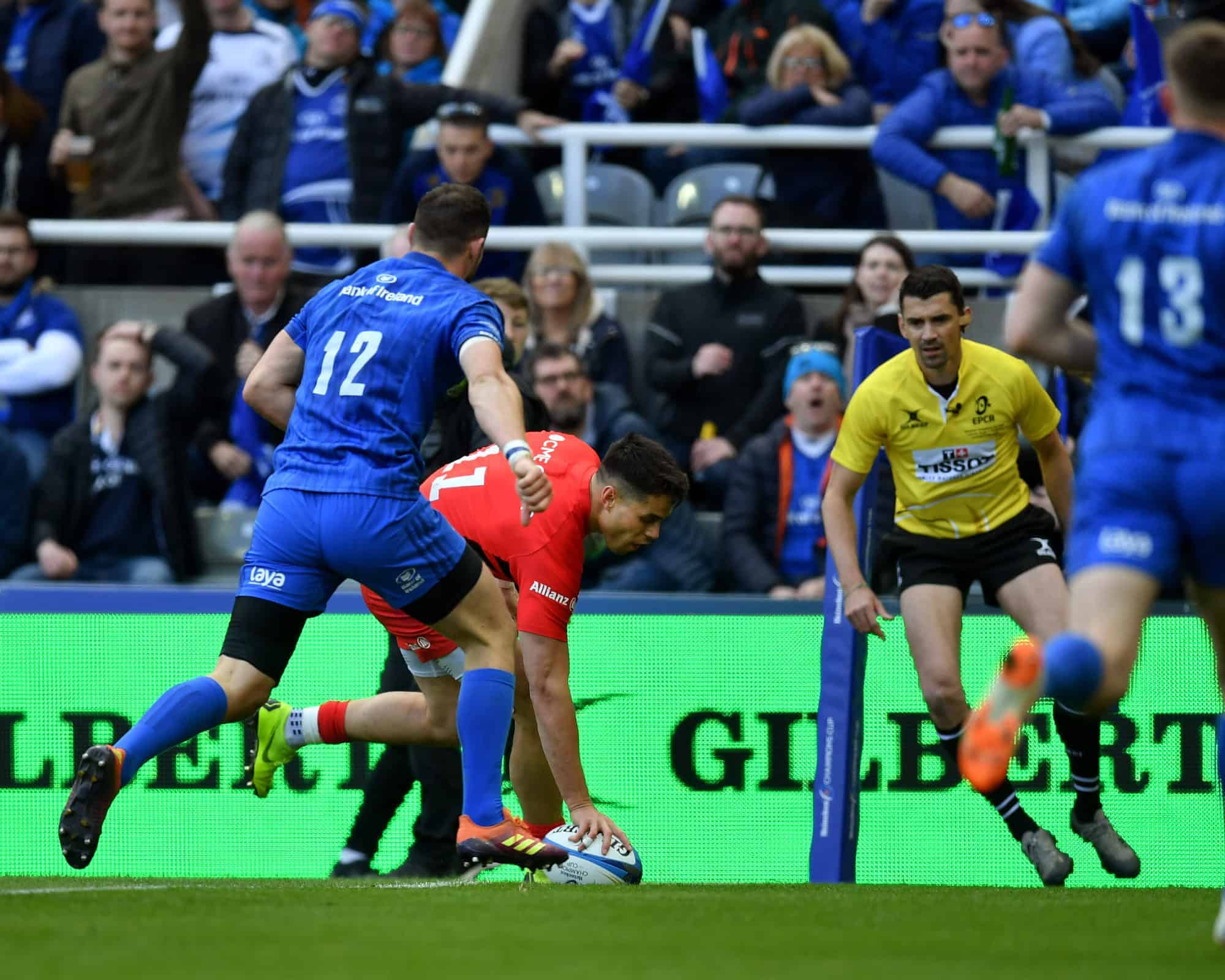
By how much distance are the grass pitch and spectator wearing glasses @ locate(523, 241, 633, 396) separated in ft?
13.3

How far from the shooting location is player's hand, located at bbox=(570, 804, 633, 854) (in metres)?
6.80

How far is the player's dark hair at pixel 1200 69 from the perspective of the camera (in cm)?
464

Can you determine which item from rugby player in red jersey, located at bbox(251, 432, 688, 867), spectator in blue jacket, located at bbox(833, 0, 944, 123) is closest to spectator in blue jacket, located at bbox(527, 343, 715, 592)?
rugby player in red jersey, located at bbox(251, 432, 688, 867)

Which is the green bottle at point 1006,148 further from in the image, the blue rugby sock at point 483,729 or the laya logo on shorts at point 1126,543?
the laya logo on shorts at point 1126,543

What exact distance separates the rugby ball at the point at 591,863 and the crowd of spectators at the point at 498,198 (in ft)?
6.38

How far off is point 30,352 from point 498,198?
8.61 feet

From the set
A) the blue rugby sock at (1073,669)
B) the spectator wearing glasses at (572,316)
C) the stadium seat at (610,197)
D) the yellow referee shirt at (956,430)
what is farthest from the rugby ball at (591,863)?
the stadium seat at (610,197)

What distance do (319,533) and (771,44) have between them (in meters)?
6.42

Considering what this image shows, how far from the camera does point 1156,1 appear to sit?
38.8ft

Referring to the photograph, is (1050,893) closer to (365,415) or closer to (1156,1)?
(365,415)

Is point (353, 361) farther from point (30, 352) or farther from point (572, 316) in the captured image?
point (30, 352)

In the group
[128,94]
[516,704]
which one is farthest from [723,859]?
[128,94]

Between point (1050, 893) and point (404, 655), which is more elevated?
point (404, 655)

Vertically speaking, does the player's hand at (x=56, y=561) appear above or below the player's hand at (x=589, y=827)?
above
